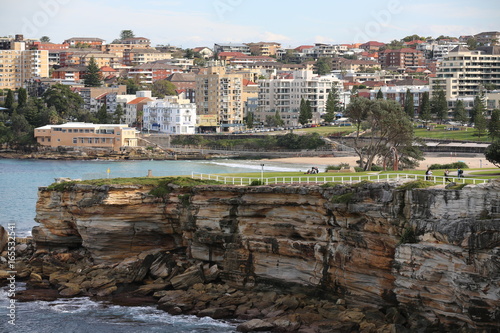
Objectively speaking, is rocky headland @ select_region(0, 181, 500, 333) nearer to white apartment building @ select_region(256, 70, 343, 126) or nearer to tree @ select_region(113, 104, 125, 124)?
tree @ select_region(113, 104, 125, 124)

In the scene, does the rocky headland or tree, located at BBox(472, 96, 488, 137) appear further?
tree, located at BBox(472, 96, 488, 137)

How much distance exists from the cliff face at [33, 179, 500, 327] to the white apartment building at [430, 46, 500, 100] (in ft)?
321

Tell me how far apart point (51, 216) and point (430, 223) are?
2090cm

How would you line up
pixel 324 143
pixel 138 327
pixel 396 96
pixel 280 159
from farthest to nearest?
pixel 396 96 → pixel 324 143 → pixel 280 159 → pixel 138 327

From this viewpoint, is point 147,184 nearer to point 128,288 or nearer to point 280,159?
point 128,288

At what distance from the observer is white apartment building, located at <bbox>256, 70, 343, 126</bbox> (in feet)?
445

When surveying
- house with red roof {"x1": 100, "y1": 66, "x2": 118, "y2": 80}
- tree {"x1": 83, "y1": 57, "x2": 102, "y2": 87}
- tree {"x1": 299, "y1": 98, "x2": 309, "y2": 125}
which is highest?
house with red roof {"x1": 100, "y1": 66, "x2": 118, "y2": 80}

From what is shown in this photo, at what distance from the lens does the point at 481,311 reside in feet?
93.6

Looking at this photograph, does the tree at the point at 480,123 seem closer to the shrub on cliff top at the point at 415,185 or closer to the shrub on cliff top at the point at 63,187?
the shrub on cliff top at the point at 63,187

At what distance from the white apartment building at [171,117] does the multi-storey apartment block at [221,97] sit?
31.0 ft

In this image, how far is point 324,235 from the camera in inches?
1364

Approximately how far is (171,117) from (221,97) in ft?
51.0

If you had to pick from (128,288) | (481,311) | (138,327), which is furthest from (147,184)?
(481,311)

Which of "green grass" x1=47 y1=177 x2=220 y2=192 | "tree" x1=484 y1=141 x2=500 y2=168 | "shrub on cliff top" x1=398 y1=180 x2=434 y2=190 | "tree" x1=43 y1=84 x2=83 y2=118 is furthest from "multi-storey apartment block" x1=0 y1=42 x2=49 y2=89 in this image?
"shrub on cliff top" x1=398 y1=180 x2=434 y2=190
